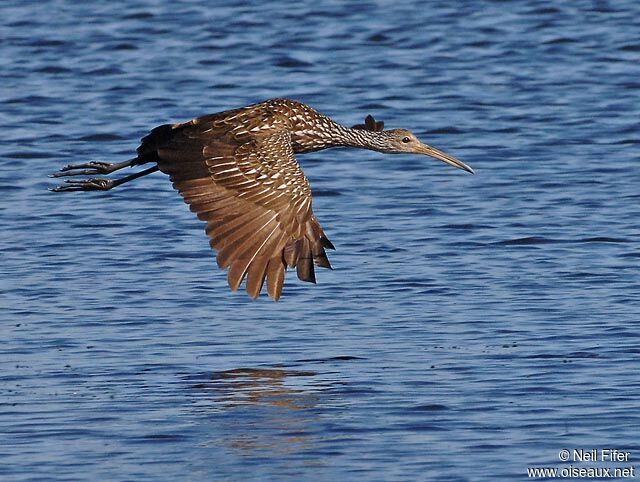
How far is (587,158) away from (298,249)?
6.57 m

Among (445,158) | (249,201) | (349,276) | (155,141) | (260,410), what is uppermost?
(155,141)

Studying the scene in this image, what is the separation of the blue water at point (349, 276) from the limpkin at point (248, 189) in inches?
25.4

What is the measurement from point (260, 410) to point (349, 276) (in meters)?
3.00

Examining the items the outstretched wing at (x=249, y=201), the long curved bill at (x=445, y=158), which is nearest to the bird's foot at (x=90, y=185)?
the outstretched wing at (x=249, y=201)

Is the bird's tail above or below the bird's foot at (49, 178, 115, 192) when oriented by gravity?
above

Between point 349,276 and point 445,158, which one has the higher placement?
point 445,158

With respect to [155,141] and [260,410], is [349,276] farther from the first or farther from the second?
[260,410]

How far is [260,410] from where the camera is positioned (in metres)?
8.69

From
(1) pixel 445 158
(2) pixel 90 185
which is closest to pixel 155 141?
(2) pixel 90 185

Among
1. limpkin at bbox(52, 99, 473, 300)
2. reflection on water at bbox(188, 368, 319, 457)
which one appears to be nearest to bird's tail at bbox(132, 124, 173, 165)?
limpkin at bbox(52, 99, 473, 300)

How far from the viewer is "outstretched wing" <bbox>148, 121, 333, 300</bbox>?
29.8 ft

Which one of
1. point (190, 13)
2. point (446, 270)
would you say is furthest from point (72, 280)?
point (190, 13)

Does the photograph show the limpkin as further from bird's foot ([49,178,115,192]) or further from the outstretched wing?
bird's foot ([49,178,115,192])

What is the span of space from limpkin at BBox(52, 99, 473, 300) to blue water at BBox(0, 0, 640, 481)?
2.11ft
